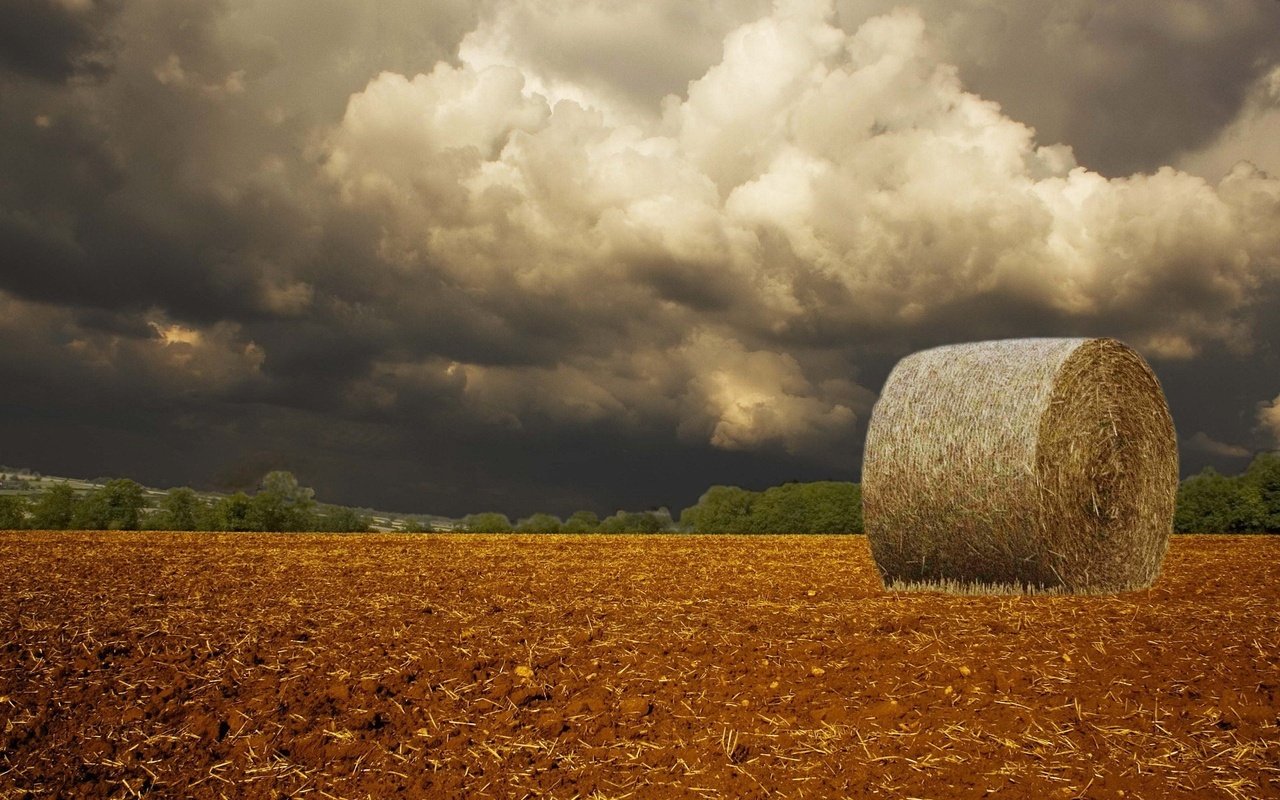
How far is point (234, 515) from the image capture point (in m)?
27.5

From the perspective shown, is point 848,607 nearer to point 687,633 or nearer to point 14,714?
point 687,633

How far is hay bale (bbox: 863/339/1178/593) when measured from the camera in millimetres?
9797

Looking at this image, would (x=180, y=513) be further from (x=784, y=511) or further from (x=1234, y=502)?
(x=1234, y=502)

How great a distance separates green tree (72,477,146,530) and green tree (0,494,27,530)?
1.51 metres

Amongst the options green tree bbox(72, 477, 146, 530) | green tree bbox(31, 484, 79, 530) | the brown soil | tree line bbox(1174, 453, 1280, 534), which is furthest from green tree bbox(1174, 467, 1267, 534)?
green tree bbox(31, 484, 79, 530)

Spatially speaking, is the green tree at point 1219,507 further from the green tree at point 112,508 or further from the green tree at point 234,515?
the green tree at point 112,508

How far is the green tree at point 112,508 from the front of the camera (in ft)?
86.1

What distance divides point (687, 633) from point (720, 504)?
28417mm

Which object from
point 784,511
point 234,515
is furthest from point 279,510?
point 784,511

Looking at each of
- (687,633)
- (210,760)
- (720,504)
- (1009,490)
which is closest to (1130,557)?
(1009,490)

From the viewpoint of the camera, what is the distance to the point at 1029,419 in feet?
32.2

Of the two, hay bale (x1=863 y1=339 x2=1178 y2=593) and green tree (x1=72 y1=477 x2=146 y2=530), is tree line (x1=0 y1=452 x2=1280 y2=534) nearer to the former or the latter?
green tree (x1=72 y1=477 x2=146 y2=530)

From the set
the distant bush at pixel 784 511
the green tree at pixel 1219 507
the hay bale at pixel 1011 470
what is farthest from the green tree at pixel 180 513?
the green tree at pixel 1219 507

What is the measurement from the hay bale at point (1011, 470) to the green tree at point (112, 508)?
2388 cm
